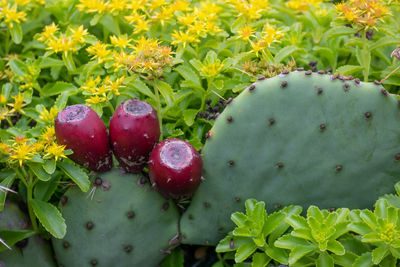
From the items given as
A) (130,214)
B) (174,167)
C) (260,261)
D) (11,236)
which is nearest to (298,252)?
(260,261)

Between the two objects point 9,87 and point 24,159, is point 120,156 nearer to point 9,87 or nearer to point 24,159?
point 24,159

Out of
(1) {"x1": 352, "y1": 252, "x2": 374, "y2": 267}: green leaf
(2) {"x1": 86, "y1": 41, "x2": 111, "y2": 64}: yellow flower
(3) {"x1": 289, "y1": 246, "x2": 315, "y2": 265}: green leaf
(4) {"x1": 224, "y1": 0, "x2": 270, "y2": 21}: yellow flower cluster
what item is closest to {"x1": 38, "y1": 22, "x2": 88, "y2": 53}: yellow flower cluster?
(2) {"x1": 86, "y1": 41, "x2": 111, "y2": 64}: yellow flower

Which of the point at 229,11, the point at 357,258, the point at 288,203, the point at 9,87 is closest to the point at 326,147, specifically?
the point at 288,203

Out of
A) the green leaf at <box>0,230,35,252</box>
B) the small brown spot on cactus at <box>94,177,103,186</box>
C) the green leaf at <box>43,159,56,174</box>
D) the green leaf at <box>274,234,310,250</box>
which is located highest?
the green leaf at <box>43,159,56,174</box>

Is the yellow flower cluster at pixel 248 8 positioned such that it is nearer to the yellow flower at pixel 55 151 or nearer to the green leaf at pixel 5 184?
the yellow flower at pixel 55 151

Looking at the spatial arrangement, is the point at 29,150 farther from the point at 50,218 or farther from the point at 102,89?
the point at 102,89

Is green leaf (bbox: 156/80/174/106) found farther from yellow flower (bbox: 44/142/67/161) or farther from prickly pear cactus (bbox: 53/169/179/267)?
yellow flower (bbox: 44/142/67/161)
